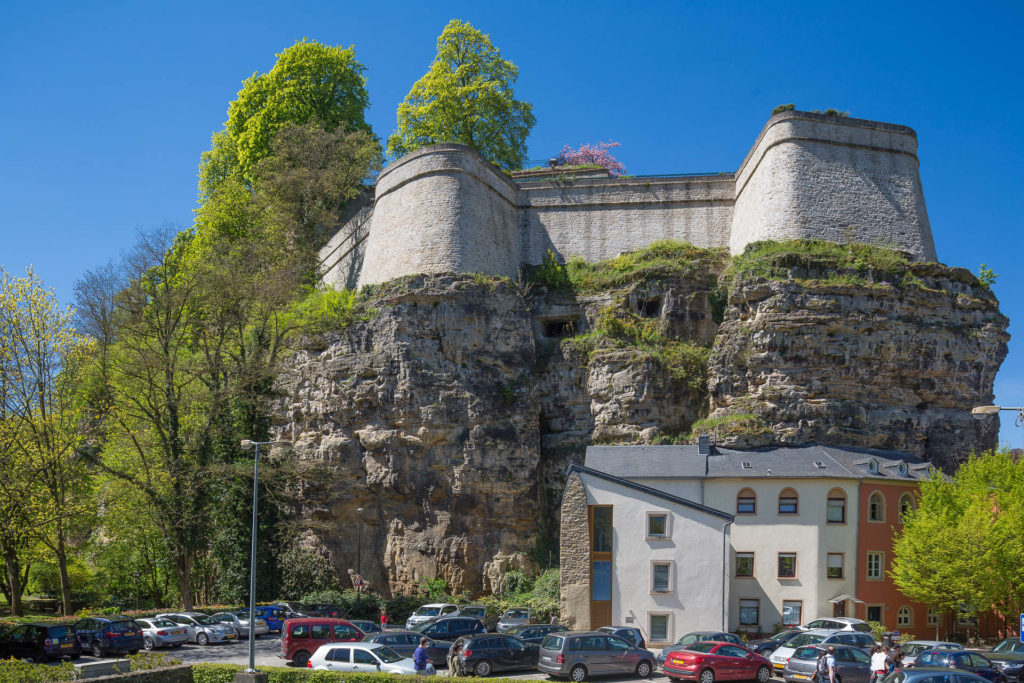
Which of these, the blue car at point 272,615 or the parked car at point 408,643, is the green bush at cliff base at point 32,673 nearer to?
the parked car at point 408,643

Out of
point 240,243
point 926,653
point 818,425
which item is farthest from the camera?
point 240,243

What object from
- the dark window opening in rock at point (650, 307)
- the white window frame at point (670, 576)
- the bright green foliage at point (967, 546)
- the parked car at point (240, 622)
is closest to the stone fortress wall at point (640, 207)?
the dark window opening in rock at point (650, 307)

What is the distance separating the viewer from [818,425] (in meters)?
41.2

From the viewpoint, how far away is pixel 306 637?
1139 inches

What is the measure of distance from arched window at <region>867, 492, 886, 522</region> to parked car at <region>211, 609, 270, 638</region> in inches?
1004

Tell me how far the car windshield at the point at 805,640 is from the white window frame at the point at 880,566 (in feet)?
34.0

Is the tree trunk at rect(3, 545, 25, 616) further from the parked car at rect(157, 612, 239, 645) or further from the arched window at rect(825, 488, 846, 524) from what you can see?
the arched window at rect(825, 488, 846, 524)

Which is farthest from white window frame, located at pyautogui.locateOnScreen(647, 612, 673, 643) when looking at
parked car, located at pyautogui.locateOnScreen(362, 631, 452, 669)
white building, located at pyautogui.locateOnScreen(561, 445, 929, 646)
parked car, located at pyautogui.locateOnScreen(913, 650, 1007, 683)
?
parked car, located at pyautogui.locateOnScreen(913, 650, 1007, 683)

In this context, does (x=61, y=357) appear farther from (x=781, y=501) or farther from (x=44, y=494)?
(x=781, y=501)

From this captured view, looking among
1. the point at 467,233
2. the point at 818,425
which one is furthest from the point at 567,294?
the point at 818,425

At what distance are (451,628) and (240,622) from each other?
9.97m

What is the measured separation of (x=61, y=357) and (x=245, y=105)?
33740 mm

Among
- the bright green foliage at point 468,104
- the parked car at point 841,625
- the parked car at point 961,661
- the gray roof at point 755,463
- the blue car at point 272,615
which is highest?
the bright green foliage at point 468,104

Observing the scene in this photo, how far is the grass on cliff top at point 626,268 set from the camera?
46844mm
